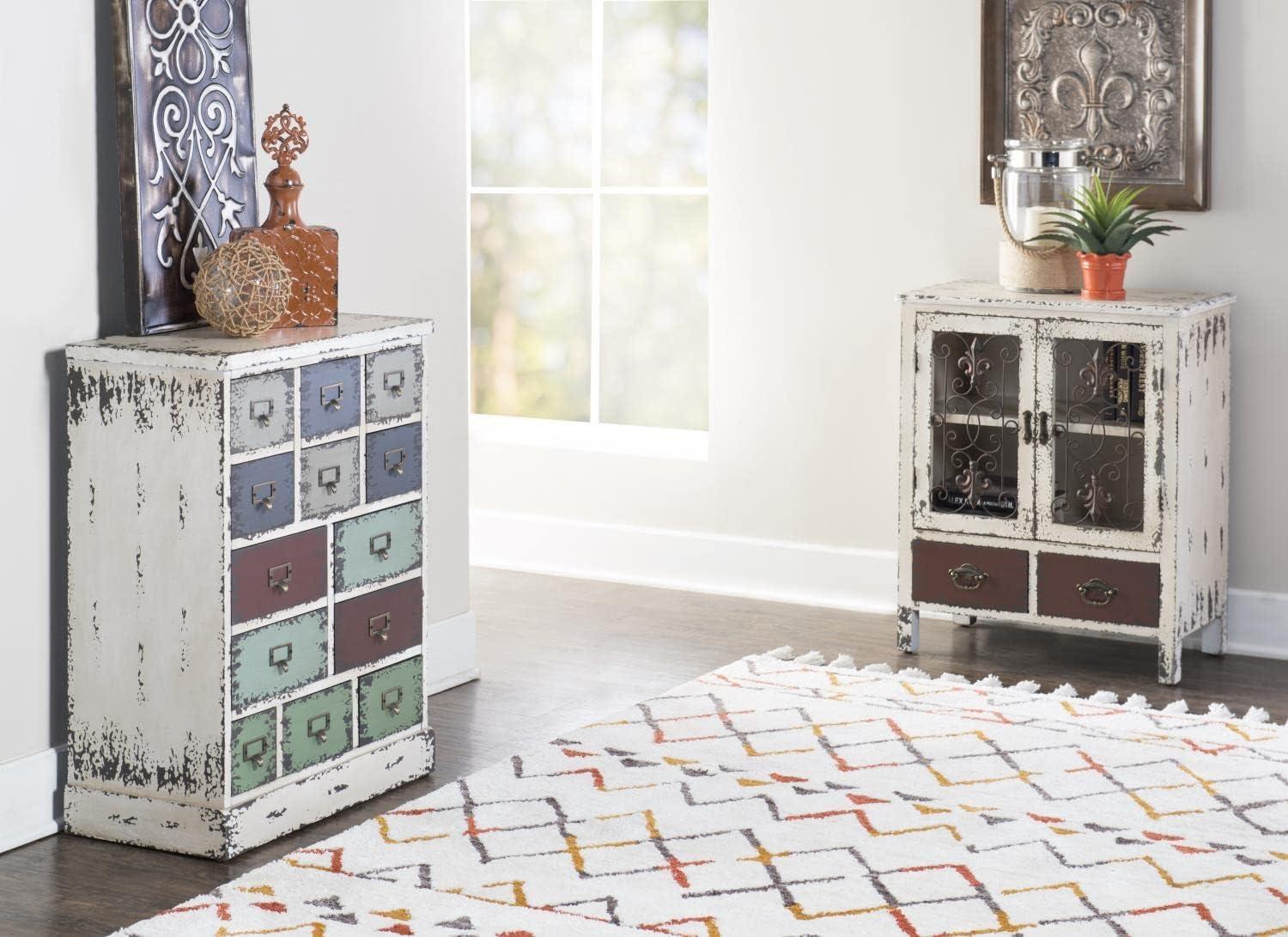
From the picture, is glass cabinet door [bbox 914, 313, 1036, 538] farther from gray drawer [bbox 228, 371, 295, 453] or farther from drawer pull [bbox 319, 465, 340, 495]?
gray drawer [bbox 228, 371, 295, 453]

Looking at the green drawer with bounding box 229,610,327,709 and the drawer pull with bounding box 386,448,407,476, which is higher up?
the drawer pull with bounding box 386,448,407,476

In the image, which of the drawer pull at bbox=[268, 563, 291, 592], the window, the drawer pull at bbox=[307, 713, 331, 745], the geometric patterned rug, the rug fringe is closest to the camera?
the geometric patterned rug

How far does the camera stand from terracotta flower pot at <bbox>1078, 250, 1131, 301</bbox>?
4.53 m

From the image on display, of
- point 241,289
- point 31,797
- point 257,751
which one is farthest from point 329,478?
point 31,797

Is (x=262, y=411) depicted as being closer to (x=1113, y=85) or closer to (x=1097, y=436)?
(x=1097, y=436)

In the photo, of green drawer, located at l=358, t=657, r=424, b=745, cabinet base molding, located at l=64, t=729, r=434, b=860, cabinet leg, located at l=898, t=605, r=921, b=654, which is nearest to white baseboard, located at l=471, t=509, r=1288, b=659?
cabinet leg, located at l=898, t=605, r=921, b=654

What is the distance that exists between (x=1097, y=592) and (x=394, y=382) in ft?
6.20

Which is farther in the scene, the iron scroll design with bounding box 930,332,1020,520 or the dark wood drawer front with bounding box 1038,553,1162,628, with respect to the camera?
the iron scroll design with bounding box 930,332,1020,520

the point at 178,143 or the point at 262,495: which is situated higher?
the point at 178,143

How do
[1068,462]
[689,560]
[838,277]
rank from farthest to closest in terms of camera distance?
[689,560]
[838,277]
[1068,462]

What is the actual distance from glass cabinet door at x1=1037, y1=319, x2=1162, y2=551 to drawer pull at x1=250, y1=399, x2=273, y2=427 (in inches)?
80.2

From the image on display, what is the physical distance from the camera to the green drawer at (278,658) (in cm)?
330

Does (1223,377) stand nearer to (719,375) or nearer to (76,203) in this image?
(719,375)

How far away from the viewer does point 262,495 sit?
3.30 m
